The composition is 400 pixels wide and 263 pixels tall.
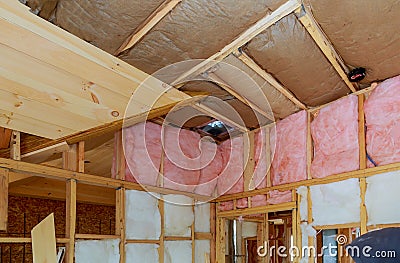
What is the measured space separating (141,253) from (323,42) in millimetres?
2899

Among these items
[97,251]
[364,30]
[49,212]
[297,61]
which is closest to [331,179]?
[297,61]

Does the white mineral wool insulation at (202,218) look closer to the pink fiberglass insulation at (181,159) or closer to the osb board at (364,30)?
the pink fiberglass insulation at (181,159)

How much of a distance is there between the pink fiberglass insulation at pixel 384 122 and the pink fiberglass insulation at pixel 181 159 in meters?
2.25

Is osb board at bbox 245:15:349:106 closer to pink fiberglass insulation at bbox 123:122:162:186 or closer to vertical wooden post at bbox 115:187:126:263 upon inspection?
pink fiberglass insulation at bbox 123:122:162:186

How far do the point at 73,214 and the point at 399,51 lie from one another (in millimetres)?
3224

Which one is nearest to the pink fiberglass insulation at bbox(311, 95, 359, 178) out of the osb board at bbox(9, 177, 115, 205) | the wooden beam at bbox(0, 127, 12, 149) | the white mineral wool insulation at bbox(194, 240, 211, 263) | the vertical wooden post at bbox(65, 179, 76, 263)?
the white mineral wool insulation at bbox(194, 240, 211, 263)

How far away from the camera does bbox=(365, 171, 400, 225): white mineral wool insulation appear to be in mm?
3887

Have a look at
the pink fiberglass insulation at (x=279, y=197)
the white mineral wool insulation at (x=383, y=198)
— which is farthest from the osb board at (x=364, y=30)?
the pink fiberglass insulation at (x=279, y=197)

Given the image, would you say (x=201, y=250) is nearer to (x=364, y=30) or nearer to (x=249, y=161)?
(x=249, y=161)

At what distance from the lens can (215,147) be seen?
607cm

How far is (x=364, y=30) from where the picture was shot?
3.23 meters

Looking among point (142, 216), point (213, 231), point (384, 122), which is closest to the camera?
point (384, 122)

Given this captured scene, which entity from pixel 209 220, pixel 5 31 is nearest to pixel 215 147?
pixel 209 220

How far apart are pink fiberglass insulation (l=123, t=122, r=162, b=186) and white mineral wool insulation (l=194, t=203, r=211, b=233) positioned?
2.90 feet
